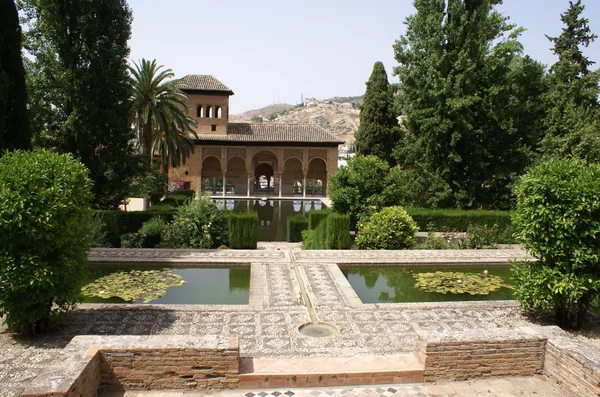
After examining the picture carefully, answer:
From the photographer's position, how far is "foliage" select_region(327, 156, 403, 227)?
14016 mm

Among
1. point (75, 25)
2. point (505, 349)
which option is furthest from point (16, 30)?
point (505, 349)

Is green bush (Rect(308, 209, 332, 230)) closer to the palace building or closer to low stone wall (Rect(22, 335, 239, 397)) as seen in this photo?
low stone wall (Rect(22, 335, 239, 397))

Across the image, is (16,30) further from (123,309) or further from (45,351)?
(45,351)

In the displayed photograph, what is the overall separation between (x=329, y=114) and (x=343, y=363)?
108 metres

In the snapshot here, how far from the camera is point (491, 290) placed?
9.12m

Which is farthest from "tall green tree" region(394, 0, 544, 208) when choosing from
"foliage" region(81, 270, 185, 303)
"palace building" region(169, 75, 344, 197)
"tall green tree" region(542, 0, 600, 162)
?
"palace building" region(169, 75, 344, 197)

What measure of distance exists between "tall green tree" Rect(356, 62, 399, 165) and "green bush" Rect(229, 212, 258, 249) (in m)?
15.0

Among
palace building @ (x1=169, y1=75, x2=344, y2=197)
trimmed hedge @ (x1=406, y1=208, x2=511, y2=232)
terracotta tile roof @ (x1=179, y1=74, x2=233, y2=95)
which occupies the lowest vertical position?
trimmed hedge @ (x1=406, y1=208, x2=511, y2=232)

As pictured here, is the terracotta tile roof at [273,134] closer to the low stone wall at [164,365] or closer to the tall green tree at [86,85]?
the tall green tree at [86,85]

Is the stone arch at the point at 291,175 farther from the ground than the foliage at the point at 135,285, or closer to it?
farther from the ground

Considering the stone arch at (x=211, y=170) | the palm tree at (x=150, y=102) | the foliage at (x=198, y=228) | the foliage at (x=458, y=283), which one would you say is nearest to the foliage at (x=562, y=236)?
the foliage at (x=458, y=283)

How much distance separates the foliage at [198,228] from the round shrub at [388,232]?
151 inches

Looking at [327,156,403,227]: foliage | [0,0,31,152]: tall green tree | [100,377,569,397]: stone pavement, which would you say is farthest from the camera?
[327,156,403,227]: foliage

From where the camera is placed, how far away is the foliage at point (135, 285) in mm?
8195
